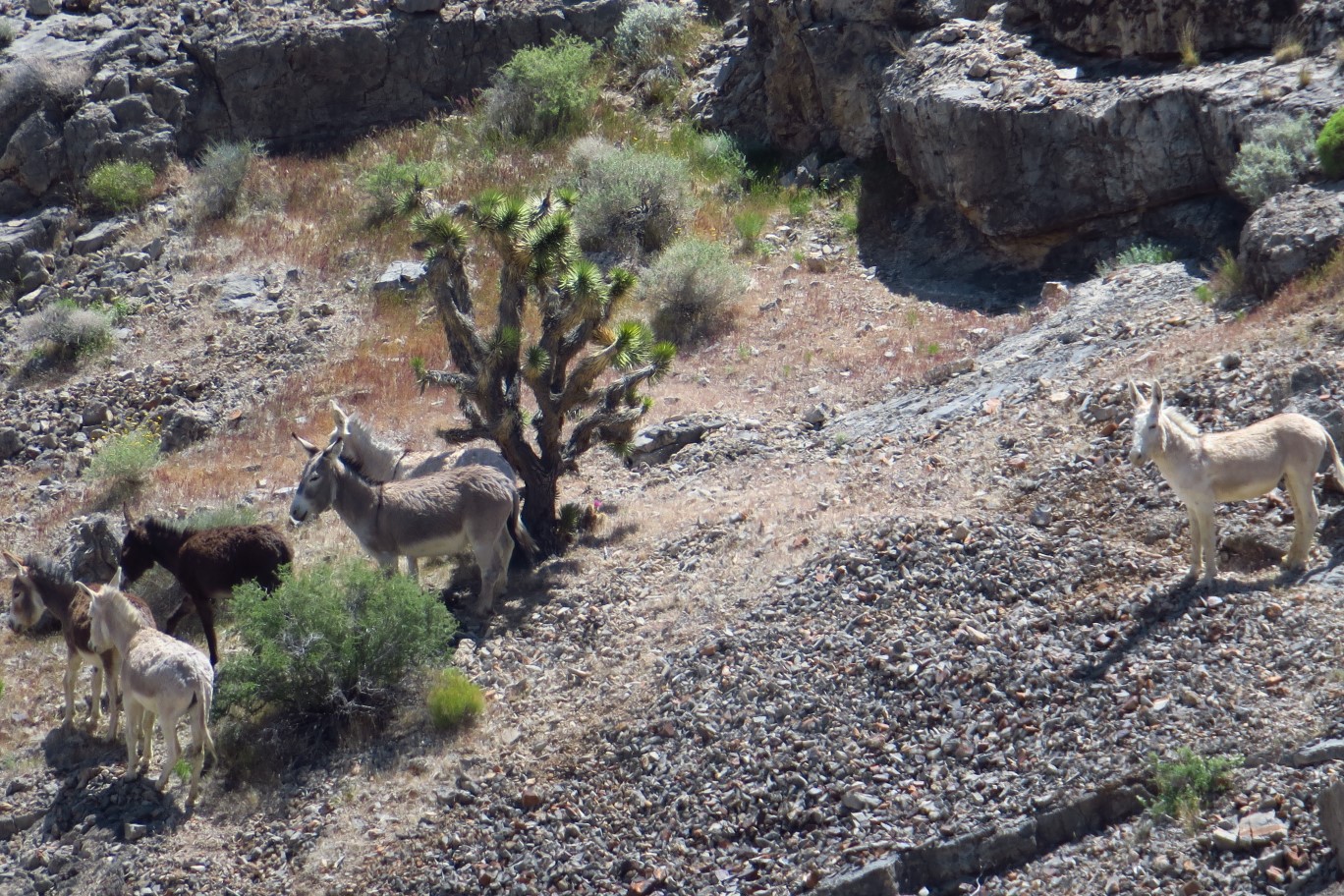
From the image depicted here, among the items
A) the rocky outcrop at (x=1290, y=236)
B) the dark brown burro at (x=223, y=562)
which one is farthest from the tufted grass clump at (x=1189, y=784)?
the dark brown burro at (x=223, y=562)

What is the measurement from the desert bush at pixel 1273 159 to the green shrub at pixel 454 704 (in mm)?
11450

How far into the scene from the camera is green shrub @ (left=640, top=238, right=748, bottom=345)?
69.9ft

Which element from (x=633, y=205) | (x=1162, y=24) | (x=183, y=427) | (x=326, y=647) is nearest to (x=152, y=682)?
(x=326, y=647)

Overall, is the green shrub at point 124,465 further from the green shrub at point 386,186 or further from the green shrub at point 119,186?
the green shrub at point 119,186

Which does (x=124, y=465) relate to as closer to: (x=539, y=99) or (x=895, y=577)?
(x=895, y=577)

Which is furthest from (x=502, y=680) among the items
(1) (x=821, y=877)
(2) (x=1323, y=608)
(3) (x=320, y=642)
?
(2) (x=1323, y=608)

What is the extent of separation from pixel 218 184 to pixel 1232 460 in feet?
74.9

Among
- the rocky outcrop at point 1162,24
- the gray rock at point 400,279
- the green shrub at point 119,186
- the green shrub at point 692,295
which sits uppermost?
the rocky outcrop at point 1162,24

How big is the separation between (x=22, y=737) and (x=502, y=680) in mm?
4575

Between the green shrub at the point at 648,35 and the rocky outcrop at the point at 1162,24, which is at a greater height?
the rocky outcrop at the point at 1162,24

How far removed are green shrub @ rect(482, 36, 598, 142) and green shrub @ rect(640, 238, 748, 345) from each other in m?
8.54

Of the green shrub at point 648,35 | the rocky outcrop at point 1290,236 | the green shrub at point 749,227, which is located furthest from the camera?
the green shrub at point 648,35

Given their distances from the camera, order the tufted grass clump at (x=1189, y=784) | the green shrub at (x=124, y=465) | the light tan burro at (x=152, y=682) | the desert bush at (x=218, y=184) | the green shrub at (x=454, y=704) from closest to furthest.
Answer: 1. the tufted grass clump at (x=1189, y=784)
2. the light tan burro at (x=152, y=682)
3. the green shrub at (x=454, y=704)
4. the green shrub at (x=124, y=465)
5. the desert bush at (x=218, y=184)

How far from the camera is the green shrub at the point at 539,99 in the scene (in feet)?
94.9
